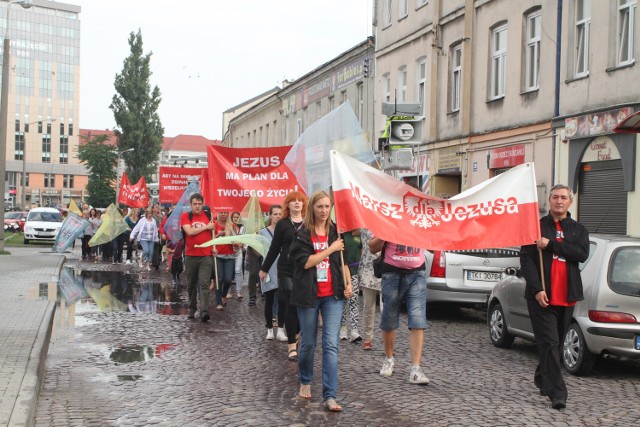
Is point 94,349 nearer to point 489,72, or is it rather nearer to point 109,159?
point 489,72

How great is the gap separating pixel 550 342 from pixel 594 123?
11.6m

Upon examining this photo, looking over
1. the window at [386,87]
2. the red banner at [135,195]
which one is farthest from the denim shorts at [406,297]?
the red banner at [135,195]

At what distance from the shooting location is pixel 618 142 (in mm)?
17188

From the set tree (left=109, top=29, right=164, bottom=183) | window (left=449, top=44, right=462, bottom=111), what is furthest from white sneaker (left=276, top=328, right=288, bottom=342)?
tree (left=109, top=29, right=164, bottom=183)

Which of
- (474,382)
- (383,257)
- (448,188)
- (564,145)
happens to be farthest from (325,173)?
(448,188)

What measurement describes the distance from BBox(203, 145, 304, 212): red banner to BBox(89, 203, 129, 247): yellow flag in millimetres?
14422

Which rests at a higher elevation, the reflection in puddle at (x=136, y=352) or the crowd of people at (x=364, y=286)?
the crowd of people at (x=364, y=286)

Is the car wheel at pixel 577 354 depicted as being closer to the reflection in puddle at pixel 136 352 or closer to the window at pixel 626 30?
the reflection in puddle at pixel 136 352

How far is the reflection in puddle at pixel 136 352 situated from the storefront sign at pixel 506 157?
12.7 m

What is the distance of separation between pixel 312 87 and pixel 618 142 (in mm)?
24788

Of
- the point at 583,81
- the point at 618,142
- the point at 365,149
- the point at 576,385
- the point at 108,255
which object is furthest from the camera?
the point at 108,255

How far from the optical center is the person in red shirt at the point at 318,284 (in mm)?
7109

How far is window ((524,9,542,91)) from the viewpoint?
2061cm


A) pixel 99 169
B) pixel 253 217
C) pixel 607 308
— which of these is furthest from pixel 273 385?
pixel 99 169
